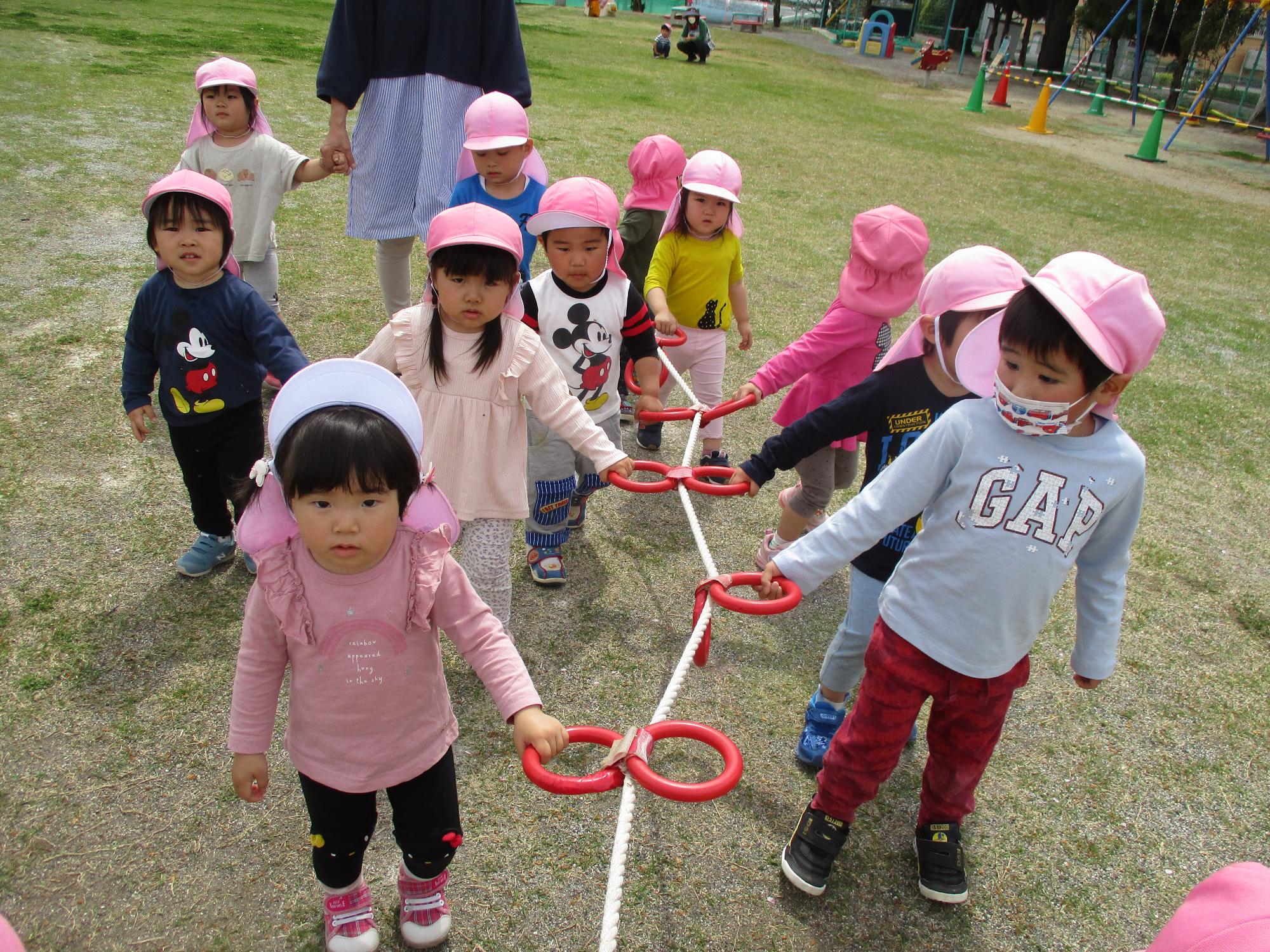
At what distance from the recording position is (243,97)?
3.92m

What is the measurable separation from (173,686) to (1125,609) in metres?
3.54

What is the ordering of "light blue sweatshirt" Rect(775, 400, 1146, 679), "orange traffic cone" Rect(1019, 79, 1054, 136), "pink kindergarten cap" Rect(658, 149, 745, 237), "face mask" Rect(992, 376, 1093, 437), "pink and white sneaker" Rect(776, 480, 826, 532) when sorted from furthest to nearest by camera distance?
"orange traffic cone" Rect(1019, 79, 1054, 136)
"pink kindergarten cap" Rect(658, 149, 745, 237)
"pink and white sneaker" Rect(776, 480, 826, 532)
"light blue sweatshirt" Rect(775, 400, 1146, 679)
"face mask" Rect(992, 376, 1093, 437)

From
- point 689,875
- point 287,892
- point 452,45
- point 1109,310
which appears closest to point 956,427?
point 1109,310

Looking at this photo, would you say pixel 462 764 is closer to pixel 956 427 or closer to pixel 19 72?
pixel 956 427

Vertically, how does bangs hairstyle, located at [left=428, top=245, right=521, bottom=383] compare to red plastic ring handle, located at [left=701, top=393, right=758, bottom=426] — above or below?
above

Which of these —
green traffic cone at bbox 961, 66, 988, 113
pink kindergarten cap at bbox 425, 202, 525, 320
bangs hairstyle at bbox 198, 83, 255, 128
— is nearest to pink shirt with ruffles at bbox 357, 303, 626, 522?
pink kindergarten cap at bbox 425, 202, 525, 320

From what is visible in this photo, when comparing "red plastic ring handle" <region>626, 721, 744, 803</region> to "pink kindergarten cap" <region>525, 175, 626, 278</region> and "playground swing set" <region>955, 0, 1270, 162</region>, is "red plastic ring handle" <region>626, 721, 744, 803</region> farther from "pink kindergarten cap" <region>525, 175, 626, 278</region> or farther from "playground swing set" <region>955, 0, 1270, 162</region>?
"playground swing set" <region>955, 0, 1270, 162</region>

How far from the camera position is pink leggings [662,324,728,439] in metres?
4.23

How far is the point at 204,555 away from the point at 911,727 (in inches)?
97.7

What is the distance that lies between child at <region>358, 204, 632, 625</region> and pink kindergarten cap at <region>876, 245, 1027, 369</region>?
1.01 meters

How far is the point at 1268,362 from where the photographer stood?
649 cm

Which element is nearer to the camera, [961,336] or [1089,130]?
[961,336]

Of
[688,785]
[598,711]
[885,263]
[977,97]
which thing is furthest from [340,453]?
[977,97]

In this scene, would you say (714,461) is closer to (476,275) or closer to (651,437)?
(651,437)
